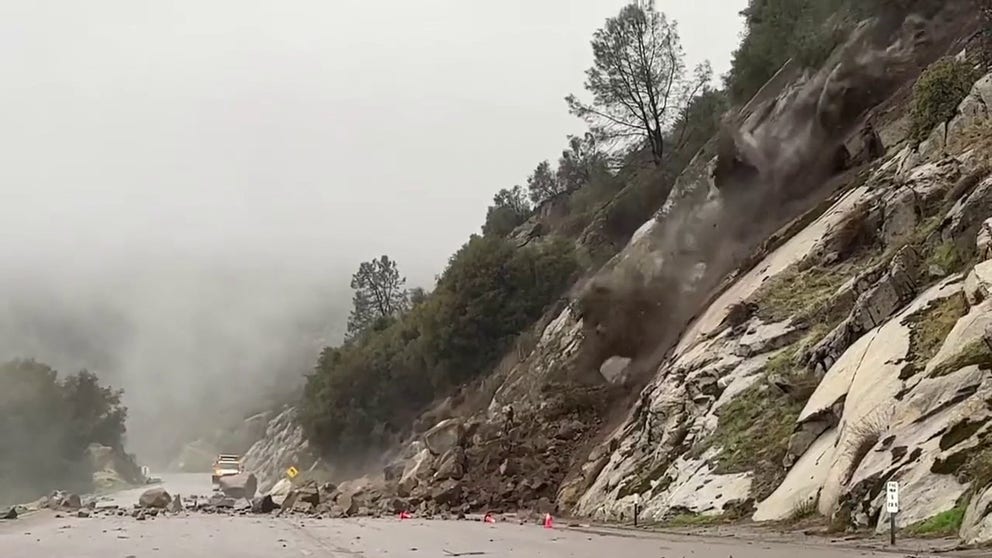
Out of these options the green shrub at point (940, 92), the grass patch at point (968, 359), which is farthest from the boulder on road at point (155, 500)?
the grass patch at point (968, 359)

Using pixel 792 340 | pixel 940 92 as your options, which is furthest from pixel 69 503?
pixel 940 92

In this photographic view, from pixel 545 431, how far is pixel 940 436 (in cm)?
2801

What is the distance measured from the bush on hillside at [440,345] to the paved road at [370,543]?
35011 mm

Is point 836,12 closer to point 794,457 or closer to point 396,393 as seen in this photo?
point 794,457

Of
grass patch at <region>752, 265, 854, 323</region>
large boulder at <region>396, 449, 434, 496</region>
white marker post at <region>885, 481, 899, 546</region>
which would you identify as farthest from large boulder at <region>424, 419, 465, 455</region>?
white marker post at <region>885, 481, 899, 546</region>

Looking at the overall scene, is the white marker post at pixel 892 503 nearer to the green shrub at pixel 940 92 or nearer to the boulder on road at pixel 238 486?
the green shrub at pixel 940 92

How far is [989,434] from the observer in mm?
14758

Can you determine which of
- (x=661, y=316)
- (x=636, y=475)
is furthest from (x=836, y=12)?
(x=636, y=475)

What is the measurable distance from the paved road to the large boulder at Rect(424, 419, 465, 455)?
2048 cm

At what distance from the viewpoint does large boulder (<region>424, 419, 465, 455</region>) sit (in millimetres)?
49906

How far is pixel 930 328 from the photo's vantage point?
19.3 m

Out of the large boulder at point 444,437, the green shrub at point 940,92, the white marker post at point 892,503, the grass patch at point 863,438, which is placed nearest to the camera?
the white marker post at point 892,503

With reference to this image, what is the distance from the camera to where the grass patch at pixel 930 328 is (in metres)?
18.6

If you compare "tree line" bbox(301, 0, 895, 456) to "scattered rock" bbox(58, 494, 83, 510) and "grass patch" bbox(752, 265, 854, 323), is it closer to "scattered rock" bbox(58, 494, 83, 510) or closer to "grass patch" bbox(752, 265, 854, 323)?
"grass patch" bbox(752, 265, 854, 323)
